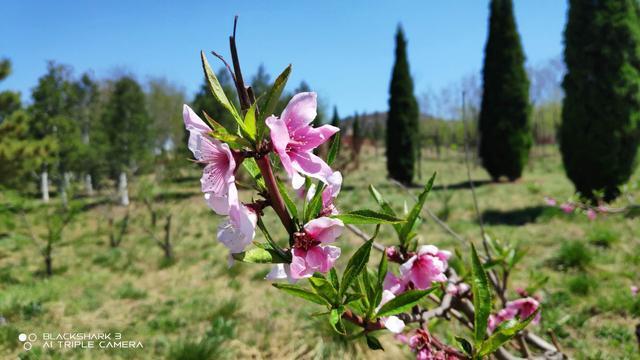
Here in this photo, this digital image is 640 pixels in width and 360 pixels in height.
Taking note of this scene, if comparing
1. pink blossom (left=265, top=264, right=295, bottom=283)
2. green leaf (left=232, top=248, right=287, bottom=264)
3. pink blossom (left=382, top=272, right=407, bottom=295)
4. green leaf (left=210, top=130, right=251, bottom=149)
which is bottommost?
pink blossom (left=382, top=272, right=407, bottom=295)

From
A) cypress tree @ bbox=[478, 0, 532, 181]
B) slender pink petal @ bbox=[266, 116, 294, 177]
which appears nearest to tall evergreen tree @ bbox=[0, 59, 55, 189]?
slender pink petal @ bbox=[266, 116, 294, 177]

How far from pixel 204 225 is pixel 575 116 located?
9.62 metres

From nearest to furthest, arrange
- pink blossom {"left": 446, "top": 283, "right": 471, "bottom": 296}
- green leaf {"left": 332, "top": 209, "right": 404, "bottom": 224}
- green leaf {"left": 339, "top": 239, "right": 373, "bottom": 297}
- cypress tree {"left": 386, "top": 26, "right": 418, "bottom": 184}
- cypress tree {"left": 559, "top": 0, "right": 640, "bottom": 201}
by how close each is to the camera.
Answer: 1. green leaf {"left": 332, "top": 209, "right": 404, "bottom": 224}
2. green leaf {"left": 339, "top": 239, "right": 373, "bottom": 297}
3. pink blossom {"left": 446, "top": 283, "right": 471, "bottom": 296}
4. cypress tree {"left": 559, "top": 0, "right": 640, "bottom": 201}
5. cypress tree {"left": 386, "top": 26, "right": 418, "bottom": 184}

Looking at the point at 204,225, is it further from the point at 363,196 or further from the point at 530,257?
the point at 530,257

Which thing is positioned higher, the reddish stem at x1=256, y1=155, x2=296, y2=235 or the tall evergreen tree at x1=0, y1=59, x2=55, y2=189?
the tall evergreen tree at x1=0, y1=59, x2=55, y2=189

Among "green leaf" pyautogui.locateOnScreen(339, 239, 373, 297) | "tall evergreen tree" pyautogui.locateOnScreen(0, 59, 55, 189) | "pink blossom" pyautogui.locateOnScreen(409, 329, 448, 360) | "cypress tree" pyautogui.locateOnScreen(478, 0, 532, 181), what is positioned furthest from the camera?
"cypress tree" pyautogui.locateOnScreen(478, 0, 532, 181)

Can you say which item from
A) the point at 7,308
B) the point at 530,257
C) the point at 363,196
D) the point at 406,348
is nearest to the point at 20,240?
the point at 7,308

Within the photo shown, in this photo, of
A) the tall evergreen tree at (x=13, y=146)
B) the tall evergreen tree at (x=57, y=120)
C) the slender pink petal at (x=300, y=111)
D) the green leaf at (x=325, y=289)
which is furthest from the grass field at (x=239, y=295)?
the tall evergreen tree at (x=57, y=120)

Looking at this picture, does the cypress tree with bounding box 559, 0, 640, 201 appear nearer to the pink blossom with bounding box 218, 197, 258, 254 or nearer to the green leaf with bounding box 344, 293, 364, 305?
the green leaf with bounding box 344, 293, 364, 305

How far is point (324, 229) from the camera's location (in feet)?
2.52

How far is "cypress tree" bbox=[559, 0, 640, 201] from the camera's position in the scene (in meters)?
8.32

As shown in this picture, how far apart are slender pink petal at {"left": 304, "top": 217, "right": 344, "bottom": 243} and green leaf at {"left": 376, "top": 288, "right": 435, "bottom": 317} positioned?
285 millimetres

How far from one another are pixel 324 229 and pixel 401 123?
16949 mm

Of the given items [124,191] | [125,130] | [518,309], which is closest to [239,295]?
[518,309]
